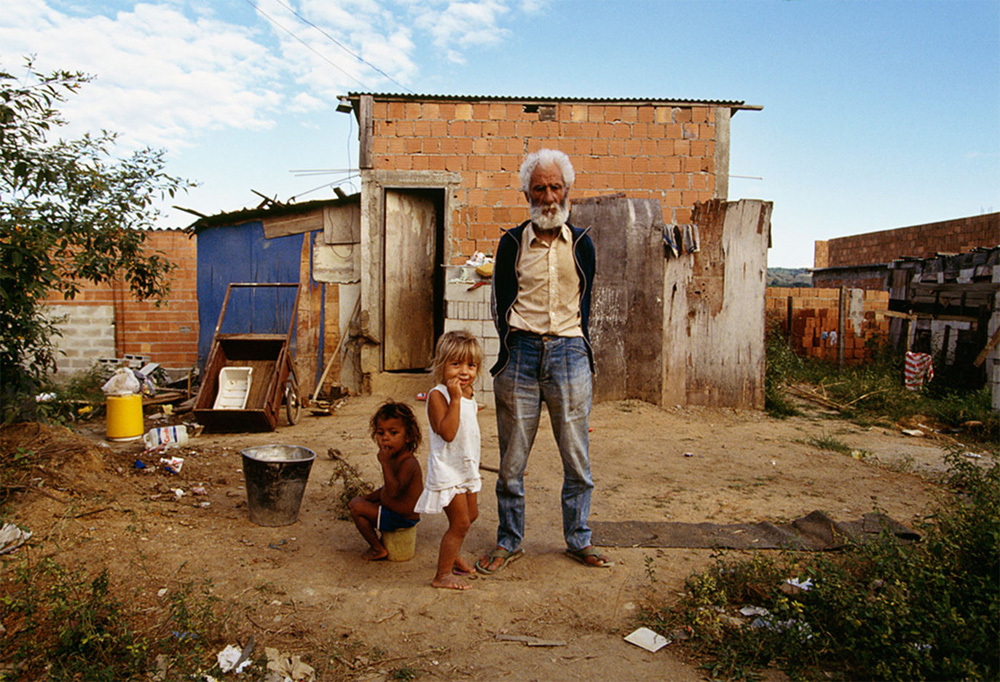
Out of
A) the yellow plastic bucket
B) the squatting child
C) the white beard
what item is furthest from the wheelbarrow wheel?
the white beard

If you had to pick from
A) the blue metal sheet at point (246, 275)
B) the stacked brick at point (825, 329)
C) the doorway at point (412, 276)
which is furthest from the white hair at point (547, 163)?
the stacked brick at point (825, 329)

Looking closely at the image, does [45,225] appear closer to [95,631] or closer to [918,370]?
[95,631]

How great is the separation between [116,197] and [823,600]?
237 inches

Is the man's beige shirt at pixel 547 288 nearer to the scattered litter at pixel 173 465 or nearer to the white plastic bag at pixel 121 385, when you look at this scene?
the scattered litter at pixel 173 465

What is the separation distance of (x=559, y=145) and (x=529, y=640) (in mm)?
7280

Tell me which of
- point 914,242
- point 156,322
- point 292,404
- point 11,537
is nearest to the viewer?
point 11,537

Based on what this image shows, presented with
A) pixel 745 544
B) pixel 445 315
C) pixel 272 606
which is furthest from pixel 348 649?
pixel 445 315

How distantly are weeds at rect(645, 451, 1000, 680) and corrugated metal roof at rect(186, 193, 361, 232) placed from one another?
301 inches

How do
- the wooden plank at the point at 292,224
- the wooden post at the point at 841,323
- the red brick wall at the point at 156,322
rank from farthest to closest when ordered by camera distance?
the wooden post at the point at 841,323, the red brick wall at the point at 156,322, the wooden plank at the point at 292,224

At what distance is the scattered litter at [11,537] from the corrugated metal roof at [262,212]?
6.52 m

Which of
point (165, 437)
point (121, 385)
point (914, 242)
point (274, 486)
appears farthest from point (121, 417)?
point (914, 242)

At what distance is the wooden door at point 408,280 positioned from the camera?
9102mm

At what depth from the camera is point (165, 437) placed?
574 cm

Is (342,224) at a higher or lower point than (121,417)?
higher
